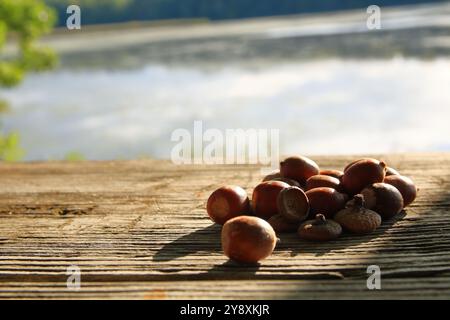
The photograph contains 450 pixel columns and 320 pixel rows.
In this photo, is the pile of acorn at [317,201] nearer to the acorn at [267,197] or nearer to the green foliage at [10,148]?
the acorn at [267,197]

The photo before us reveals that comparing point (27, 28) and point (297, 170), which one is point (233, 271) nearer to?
point (297, 170)

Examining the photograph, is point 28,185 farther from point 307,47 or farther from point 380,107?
point 307,47

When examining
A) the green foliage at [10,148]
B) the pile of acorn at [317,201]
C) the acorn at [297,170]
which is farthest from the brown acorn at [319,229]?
the green foliage at [10,148]

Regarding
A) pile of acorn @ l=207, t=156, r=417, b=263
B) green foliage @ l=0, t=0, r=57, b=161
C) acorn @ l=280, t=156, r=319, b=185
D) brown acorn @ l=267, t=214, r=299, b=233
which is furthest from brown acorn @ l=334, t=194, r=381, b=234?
green foliage @ l=0, t=0, r=57, b=161

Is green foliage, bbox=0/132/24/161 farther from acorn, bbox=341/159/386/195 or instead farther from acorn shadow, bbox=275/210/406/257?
acorn shadow, bbox=275/210/406/257

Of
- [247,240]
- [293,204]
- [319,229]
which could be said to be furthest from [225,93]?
[247,240]
